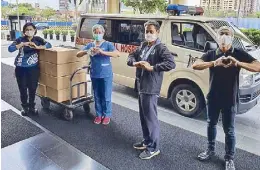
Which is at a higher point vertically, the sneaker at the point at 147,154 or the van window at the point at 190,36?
the van window at the point at 190,36

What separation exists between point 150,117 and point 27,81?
1.95 meters

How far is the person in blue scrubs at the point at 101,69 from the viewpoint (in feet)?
10.4

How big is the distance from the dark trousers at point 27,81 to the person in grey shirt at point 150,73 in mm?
1633

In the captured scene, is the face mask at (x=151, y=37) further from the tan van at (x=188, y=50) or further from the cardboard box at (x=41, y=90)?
the cardboard box at (x=41, y=90)

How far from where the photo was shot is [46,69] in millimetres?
3529

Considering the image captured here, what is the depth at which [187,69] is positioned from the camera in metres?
3.66

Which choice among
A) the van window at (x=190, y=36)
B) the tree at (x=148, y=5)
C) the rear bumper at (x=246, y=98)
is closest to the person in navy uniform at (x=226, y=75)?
the rear bumper at (x=246, y=98)

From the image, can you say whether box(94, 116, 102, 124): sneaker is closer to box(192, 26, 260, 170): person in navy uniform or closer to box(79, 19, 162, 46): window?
box(79, 19, 162, 46): window

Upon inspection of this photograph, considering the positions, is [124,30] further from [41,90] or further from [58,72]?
[41,90]

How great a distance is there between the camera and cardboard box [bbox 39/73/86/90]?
11.3 ft

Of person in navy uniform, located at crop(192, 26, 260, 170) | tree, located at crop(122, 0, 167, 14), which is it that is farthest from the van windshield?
tree, located at crop(122, 0, 167, 14)

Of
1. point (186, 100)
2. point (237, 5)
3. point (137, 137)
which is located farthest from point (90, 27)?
point (237, 5)

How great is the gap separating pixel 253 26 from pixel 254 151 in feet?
19.9

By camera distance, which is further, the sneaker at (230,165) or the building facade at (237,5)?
the building facade at (237,5)
